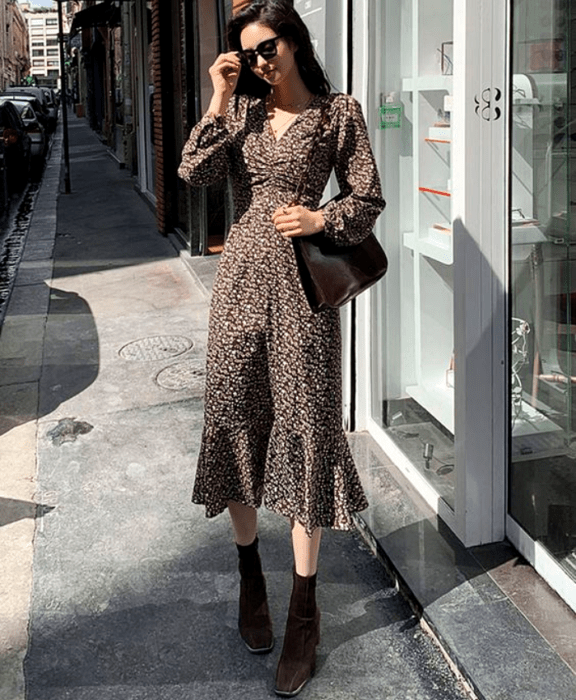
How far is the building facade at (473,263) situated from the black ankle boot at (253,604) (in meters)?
0.85

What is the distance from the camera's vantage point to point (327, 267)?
2.61 m

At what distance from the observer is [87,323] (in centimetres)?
739

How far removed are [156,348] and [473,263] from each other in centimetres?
373

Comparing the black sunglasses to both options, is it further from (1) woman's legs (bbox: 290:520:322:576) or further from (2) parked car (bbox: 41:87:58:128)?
(2) parked car (bbox: 41:87:58:128)

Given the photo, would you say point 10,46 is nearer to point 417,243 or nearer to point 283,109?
point 417,243

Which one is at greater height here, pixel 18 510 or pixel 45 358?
pixel 45 358

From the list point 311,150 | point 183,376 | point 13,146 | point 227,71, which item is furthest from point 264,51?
point 13,146

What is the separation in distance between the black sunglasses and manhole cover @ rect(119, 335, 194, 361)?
391 cm

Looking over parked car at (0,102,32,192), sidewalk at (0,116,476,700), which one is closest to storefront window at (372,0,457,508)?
sidewalk at (0,116,476,700)

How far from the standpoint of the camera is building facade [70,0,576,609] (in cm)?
308

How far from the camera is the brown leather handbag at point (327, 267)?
2576mm

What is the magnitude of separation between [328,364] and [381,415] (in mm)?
1771

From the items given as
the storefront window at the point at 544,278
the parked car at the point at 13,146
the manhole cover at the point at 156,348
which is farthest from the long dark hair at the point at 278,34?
the parked car at the point at 13,146

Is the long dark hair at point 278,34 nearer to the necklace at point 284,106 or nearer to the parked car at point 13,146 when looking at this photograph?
the necklace at point 284,106
